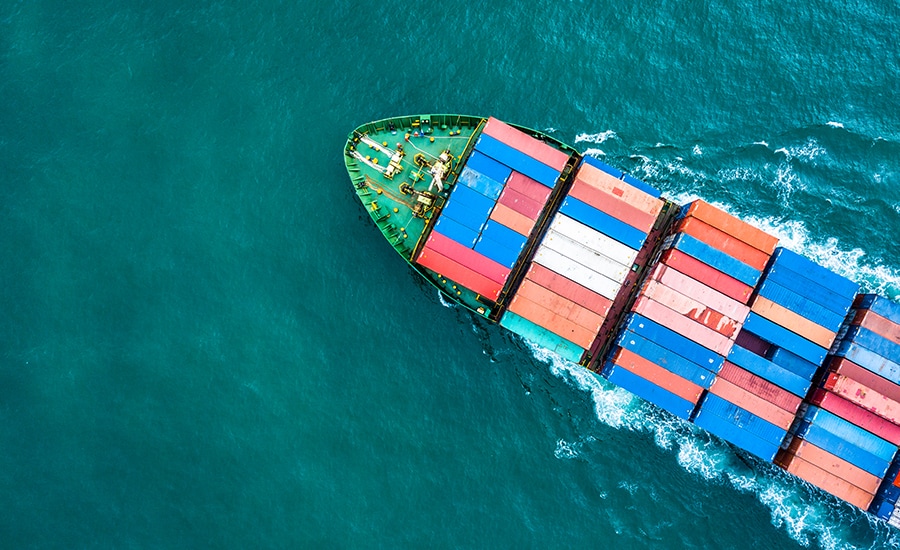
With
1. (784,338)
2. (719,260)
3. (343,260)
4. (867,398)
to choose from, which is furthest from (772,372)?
(343,260)

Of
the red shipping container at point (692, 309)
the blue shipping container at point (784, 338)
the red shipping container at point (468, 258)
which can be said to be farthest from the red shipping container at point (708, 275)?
the red shipping container at point (468, 258)

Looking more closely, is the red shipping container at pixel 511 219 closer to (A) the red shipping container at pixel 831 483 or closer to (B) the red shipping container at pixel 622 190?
(B) the red shipping container at pixel 622 190

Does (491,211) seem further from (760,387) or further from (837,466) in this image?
(837,466)

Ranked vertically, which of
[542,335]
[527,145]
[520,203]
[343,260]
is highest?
[527,145]

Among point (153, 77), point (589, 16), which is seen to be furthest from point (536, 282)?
point (153, 77)

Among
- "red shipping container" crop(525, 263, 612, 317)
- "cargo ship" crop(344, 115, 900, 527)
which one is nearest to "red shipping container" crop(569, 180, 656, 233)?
"cargo ship" crop(344, 115, 900, 527)

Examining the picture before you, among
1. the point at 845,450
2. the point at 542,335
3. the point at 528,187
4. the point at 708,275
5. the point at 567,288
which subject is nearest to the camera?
the point at 845,450
